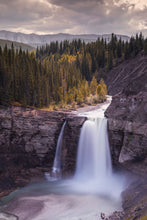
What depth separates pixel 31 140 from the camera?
32.4 m

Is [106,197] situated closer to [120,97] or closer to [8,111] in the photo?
[120,97]

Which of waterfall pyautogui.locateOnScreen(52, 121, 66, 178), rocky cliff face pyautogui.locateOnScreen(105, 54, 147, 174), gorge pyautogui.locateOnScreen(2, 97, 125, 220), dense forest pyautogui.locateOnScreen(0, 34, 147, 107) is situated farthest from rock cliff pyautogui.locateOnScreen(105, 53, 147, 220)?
dense forest pyautogui.locateOnScreen(0, 34, 147, 107)

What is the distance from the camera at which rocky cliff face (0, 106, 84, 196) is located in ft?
103

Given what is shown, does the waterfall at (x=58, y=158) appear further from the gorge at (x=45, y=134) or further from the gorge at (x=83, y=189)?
the gorge at (x=45, y=134)

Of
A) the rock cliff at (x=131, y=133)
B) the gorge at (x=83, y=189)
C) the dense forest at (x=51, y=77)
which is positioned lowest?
the gorge at (x=83, y=189)

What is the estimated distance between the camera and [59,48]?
158m

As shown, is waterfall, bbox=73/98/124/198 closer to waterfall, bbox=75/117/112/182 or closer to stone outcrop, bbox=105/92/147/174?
waterfall, bbox=75/117/112/182

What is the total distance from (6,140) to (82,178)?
14.1m

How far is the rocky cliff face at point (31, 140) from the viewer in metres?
31.5

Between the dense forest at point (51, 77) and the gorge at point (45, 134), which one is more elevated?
the dense forest at point (51, 77)

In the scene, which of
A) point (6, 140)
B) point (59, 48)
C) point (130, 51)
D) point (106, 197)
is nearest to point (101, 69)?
point (130, 51)

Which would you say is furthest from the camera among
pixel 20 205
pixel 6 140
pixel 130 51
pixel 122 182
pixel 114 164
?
pixel 130 51

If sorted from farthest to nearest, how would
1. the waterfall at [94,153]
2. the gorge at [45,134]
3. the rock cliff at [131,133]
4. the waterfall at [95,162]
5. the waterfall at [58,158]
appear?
the waterfall at [58,158]
the waterfall at [94,153]
the gorge at [45,134]
the waterfall at [95,162]
the rock cliff at [131,133]

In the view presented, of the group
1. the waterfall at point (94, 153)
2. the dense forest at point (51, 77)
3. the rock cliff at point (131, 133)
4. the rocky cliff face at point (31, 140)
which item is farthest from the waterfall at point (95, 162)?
the dense forest at point (51, 77)
